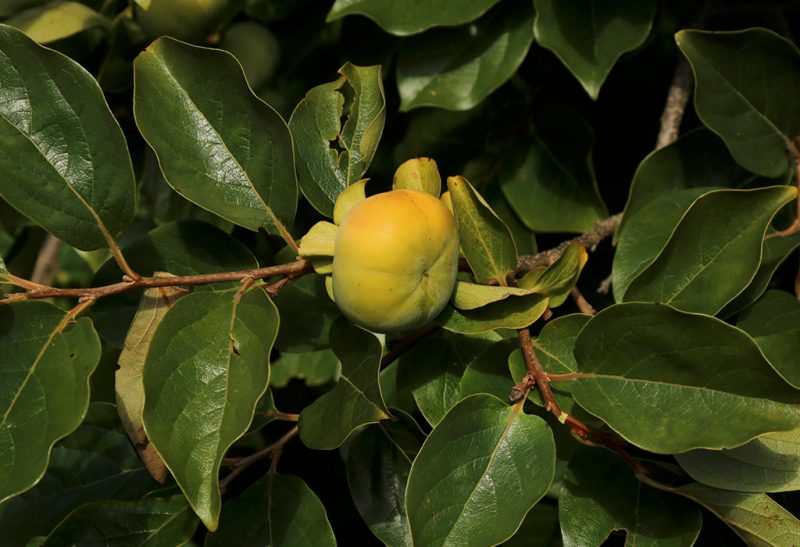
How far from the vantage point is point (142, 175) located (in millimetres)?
1618

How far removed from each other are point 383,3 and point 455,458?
77 cm

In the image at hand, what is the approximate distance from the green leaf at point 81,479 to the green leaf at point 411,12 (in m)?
0.70

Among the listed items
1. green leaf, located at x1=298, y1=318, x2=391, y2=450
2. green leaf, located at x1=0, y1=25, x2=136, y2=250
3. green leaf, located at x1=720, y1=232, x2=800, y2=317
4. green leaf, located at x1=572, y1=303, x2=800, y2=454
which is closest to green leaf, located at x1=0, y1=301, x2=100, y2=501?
green leaf, located at x1=0, y1=25, x2=136, y2=250

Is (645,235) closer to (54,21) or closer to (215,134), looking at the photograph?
(215,134)

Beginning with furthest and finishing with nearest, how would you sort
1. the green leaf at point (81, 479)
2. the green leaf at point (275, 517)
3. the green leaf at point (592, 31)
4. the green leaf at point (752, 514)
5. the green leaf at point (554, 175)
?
the green leaf at point (554, 175)
the green leaf at point (592, 31)
the green leaf at point (81, 479)
the green leaf at point (275, 517)
the green leaf at point (752, 514)

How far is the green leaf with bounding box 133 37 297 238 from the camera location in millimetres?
1031

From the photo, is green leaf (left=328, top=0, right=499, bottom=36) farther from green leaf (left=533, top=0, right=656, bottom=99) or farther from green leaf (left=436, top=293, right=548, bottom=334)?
green leaf (left=436, top=293, right=548, bottom=334)

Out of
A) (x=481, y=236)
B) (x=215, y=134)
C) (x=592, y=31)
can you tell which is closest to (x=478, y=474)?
(x=481, y=236)

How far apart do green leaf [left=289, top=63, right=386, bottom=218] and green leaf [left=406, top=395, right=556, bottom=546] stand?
317 mm

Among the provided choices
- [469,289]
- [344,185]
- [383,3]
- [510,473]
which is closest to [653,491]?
[510,473]

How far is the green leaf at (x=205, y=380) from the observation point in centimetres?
85

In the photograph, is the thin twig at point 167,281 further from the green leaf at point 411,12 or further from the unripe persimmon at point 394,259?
the green leaf at point 411,12

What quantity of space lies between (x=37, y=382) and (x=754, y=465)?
0.77 metres

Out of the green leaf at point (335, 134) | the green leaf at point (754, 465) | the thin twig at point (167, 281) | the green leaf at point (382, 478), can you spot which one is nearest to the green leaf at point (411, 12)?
the green leaf at point (335, 134)
